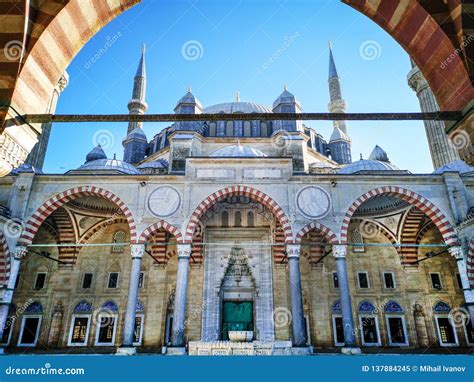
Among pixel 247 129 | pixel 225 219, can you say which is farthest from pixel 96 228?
pixel 247 129

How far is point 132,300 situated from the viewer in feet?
35.3

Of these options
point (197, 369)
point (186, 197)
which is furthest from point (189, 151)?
point (197, 369)

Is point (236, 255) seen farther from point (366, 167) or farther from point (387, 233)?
point (366, 167)

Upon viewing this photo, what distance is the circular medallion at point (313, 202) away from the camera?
37.8ft

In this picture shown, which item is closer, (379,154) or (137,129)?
(379,154)

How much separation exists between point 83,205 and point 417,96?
61.0 ft

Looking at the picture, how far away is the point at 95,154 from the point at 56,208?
256 inches

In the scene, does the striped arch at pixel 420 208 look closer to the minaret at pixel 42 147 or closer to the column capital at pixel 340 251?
the column capital at pixel 340 251

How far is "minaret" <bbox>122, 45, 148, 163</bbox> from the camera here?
20.2 meters

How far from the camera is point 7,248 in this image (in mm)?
10781

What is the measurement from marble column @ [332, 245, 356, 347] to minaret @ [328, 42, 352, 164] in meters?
9.99

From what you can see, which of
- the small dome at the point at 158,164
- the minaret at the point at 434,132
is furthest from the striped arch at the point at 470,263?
the small dome at the point at 158,164

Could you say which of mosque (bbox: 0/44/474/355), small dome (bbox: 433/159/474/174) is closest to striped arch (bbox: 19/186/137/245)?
mosque (bbox: 0/44/474/355)

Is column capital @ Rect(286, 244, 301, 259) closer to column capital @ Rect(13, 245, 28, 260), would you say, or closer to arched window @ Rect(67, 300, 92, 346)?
arched window @ Rect(67, 300, 92, 346)
